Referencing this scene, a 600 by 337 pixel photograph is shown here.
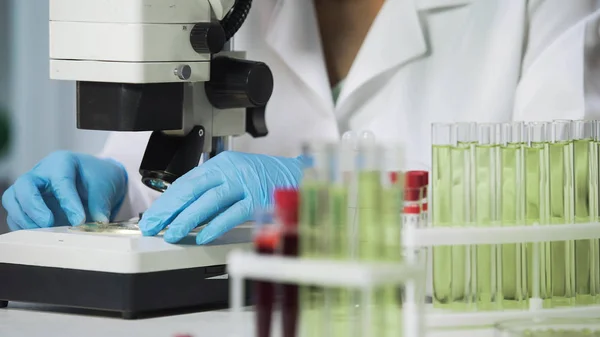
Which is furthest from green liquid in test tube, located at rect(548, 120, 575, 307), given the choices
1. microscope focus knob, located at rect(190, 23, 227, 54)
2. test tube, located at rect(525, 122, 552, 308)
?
microscope focus knob, located at rect(190, 23, 227, 54)

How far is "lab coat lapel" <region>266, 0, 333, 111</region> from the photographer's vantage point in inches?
99.9

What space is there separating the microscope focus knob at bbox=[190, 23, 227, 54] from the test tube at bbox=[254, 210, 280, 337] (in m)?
0.75

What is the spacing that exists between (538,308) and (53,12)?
3.21ft

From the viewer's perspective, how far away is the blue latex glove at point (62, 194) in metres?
2.12

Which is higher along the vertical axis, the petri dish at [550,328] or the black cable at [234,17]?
the black cable at [234,17]

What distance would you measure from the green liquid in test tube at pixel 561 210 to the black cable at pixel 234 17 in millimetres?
678

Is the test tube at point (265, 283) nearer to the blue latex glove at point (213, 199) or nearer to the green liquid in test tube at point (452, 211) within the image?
the green liquid in test tube at point (452, 211)

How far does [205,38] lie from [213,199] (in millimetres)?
292

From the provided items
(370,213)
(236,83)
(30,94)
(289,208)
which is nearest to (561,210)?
(370,213)

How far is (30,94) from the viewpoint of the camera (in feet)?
17.0

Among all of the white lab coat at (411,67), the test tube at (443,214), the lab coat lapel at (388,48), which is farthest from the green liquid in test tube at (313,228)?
the lab coat lapel at (388,48)

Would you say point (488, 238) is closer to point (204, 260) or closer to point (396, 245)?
point (396, 245)

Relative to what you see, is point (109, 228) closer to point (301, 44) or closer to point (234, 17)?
point (234, 17)

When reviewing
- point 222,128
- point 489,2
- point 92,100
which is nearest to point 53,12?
point 92,100
